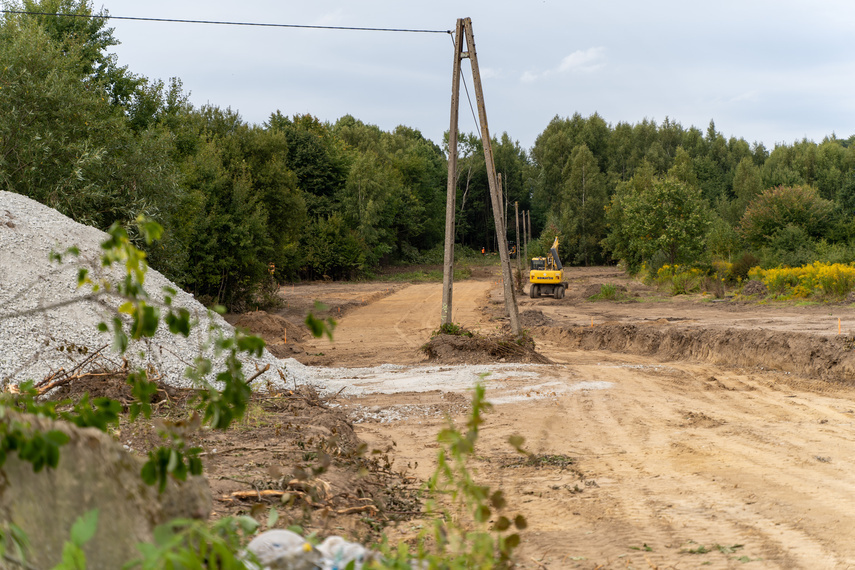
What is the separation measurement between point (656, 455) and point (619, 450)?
1.47 feet

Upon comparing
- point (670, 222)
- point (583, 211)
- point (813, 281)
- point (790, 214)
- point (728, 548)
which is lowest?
point (728, 548)

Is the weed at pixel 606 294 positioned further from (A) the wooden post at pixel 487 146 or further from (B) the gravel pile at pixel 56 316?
(B) the gravel pile at pixel 56 316

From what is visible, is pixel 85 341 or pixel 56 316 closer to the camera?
pixel 85 341

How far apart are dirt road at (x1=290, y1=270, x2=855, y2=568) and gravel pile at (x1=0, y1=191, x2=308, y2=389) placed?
2.65 metres

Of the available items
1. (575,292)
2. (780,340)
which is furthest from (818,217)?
(780,340)

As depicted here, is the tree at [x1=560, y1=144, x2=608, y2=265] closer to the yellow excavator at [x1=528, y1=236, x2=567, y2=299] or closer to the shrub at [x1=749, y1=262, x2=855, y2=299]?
the yellow excavator at [x1=528, y1=236, x2=567, y2=299]

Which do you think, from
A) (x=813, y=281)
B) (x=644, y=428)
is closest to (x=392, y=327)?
(x=644, y=428)

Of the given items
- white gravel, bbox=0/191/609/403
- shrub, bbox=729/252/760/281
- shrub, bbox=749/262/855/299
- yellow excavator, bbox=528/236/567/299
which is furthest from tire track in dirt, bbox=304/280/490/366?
shrub, bbox=729/252/760/281

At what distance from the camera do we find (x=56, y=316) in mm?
9703

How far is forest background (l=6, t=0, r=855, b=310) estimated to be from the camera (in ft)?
56.9

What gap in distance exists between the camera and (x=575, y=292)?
123 ft

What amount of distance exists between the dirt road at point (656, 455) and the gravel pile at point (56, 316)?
2653 mm

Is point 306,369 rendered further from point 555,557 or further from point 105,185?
point 555,557

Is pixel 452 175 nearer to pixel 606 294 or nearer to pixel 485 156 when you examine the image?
pixel 485 156
